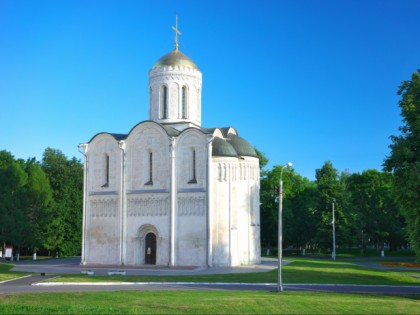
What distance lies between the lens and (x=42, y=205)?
5247 cm

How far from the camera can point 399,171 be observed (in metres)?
24.2

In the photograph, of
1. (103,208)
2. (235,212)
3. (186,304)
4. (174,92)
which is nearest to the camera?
(186,304)

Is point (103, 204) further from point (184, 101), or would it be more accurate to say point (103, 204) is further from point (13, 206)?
point (13, 206)

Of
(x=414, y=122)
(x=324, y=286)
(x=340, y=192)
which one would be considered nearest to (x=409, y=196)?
(x=414, y=122)

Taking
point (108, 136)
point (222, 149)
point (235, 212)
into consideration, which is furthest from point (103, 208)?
point (222, 149)

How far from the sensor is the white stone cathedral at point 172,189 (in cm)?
3969

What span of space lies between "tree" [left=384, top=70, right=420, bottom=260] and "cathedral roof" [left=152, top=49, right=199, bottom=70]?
24.0m

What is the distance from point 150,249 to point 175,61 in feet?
56.2

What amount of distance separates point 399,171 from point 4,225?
128ft

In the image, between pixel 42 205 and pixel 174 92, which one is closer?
pixel 174 92

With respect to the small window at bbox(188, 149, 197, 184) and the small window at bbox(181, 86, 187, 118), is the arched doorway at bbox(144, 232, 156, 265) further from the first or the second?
the small window at bbox(181, 86, 187, 118)

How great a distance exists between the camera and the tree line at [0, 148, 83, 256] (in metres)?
49.8

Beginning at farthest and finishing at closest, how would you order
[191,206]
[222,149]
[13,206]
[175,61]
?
[13,206] < [175,61] < [222,149] < [191,206]

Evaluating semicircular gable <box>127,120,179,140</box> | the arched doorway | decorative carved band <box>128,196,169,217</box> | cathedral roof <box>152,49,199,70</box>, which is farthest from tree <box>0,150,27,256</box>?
cathedral roof <box>152,49,199,70</box>
